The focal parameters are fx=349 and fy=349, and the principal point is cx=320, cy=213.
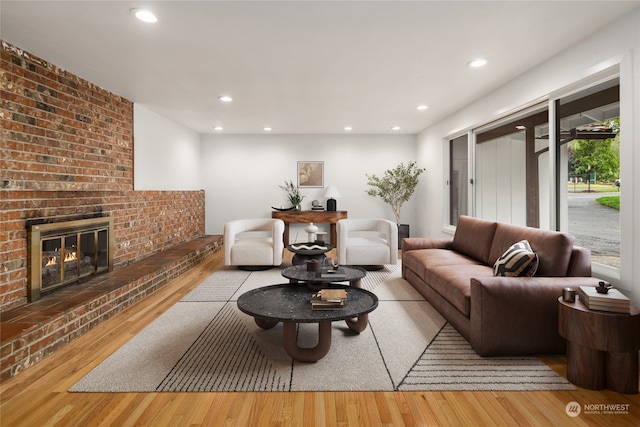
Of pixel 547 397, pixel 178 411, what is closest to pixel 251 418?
pixel 178 411

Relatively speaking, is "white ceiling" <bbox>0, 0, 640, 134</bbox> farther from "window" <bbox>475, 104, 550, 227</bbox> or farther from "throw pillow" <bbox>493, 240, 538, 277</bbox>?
"throw pillow" <bbox>493, 240, 538, 277</bbox>

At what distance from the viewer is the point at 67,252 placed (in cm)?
341

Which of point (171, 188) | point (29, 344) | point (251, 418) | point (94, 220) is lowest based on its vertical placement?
point (251, 418)

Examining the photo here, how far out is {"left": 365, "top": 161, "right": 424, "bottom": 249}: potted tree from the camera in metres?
7.06

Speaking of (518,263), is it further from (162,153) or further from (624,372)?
(162,153)

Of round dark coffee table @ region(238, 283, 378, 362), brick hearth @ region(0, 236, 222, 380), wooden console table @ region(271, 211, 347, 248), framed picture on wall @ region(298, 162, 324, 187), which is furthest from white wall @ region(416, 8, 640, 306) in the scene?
brick hearth @ region(0, 236, 222, 380)

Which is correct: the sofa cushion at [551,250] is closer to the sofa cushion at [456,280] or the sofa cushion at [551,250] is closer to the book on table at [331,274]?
the sofa cushion at [456,280]

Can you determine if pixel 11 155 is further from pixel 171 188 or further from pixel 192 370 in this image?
pixel 171 188

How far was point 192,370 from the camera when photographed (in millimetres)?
2211

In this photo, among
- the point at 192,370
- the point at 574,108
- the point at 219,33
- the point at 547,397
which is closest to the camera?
the point at 547,397

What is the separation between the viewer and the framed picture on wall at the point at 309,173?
7520mm

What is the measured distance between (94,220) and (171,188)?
7.35 feet

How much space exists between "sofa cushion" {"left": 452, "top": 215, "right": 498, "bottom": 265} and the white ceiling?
163 centimetres

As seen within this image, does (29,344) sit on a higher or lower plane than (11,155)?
lower
